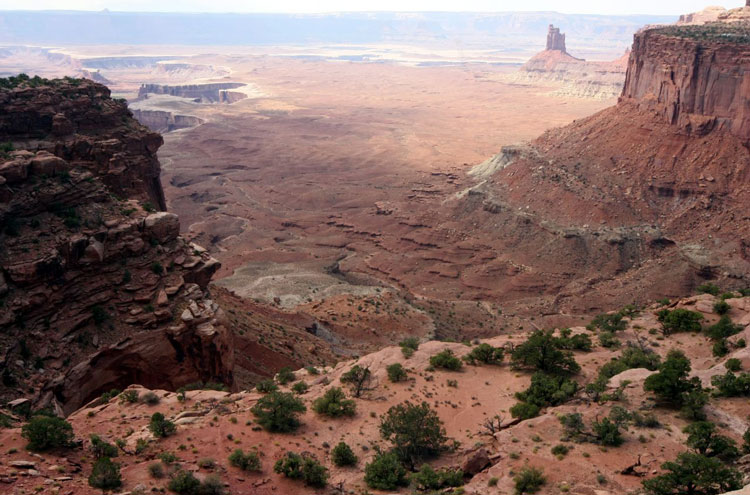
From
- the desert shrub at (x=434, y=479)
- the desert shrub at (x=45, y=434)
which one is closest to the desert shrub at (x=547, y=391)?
the desert shrub at (x=434, y=479)

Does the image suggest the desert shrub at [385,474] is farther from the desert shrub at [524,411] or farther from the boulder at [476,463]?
the desert shrub at [524,411]

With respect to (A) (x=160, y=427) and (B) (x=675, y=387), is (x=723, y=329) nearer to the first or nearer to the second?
(B) (x=675, y=387)

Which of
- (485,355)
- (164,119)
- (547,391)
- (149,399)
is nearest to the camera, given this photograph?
(149,399)

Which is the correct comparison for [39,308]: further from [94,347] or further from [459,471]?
[459,471]

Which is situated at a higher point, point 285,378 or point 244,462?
point 244,462

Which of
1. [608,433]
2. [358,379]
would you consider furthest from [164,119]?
[608,433]

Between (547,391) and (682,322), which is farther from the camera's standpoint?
(682,322)
